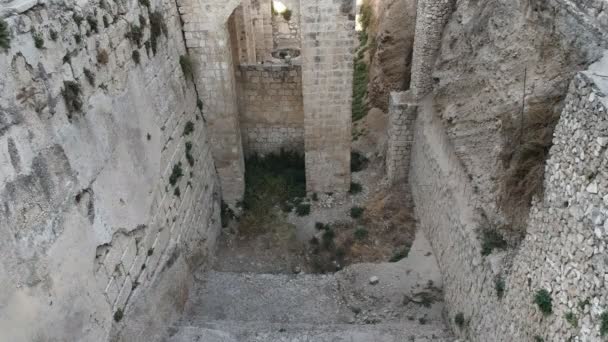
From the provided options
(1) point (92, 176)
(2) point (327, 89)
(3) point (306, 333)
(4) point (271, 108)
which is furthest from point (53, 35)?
(4) point (271, 108)

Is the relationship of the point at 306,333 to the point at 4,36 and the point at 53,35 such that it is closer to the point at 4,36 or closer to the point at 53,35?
the point at 53,35

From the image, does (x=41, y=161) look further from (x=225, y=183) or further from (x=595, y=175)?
(x=225, y=183)

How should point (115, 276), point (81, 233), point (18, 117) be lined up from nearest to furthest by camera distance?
point (18, 117)
point (81, 233)
point (115, 276)

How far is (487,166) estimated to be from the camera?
20.7 feet

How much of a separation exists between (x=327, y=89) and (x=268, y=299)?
4359mm

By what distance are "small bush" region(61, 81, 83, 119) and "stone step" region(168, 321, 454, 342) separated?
11.3 feet

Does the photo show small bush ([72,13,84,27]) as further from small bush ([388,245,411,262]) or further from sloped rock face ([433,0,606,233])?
small bush ([388,245,411,262])

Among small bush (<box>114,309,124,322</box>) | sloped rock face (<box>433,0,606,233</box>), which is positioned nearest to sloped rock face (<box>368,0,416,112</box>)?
sloped rock face (<box>433,0,606,233</box>)

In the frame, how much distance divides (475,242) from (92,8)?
5818 millimetres

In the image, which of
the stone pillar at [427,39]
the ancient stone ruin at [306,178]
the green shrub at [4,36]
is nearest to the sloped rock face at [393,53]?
the ancient stone ruin at [306,178]

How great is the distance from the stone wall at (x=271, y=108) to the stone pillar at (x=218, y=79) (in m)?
1.42

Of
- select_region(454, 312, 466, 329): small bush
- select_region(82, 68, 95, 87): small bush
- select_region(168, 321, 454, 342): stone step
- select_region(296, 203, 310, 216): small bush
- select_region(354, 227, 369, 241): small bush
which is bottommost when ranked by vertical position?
select_region(296, 203, 310, 216): small bush

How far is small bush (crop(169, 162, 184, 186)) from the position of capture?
24.9 feet

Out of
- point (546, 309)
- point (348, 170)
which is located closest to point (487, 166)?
point (546, 309)
